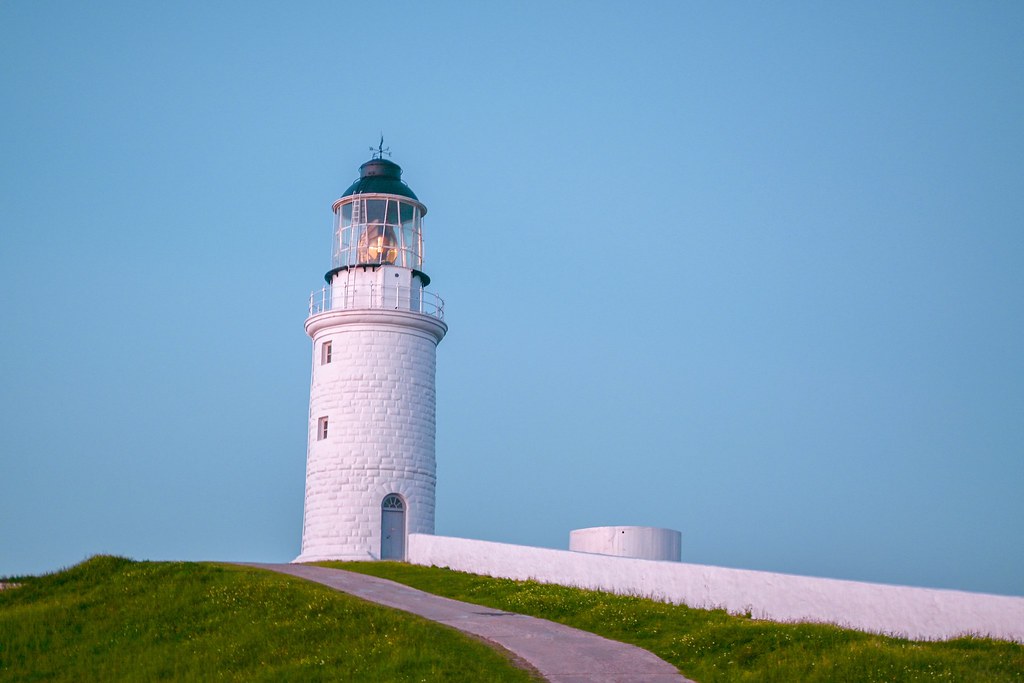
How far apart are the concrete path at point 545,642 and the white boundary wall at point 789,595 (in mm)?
2802

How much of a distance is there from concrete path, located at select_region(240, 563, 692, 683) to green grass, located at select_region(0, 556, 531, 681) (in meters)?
0.63

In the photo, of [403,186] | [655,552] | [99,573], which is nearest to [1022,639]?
[655,552]

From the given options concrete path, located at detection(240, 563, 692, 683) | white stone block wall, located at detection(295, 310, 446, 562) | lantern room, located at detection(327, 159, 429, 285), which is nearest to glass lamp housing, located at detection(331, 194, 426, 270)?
lantern room, located at detection(327, 159, 429, 285)

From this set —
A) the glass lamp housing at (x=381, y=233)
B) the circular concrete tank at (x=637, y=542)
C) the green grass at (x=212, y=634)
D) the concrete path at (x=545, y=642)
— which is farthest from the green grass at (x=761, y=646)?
the glass lamp housing at (x=381, y=233)

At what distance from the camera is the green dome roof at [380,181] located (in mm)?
34438

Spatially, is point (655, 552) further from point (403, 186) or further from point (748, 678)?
point (403, 186)

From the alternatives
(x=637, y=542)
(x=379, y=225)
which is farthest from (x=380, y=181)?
(x=637, y=542)

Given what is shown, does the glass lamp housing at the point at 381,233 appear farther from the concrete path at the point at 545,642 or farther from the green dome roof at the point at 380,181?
the concrete path at the point at 545,642

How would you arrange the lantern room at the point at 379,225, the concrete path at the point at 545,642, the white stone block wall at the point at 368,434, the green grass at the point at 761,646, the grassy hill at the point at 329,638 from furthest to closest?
the lantern room at the point at 379,225
the white stone block wall at the point at 368,434
the concrete path at the point at 545,642
the grassy hill at the point at 329,638
the green grass at the point at 761,646

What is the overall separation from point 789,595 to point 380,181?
1944cm

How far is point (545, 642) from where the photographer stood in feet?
55.8

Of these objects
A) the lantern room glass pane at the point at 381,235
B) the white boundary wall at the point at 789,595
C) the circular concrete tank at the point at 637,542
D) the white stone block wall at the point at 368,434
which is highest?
the lantern room glass pane at the point at 381,235

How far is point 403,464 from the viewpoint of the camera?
1270 inches

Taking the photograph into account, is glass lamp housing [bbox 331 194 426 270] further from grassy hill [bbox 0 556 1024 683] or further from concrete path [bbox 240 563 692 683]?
concrete path [bbox 240 563 692 683]
